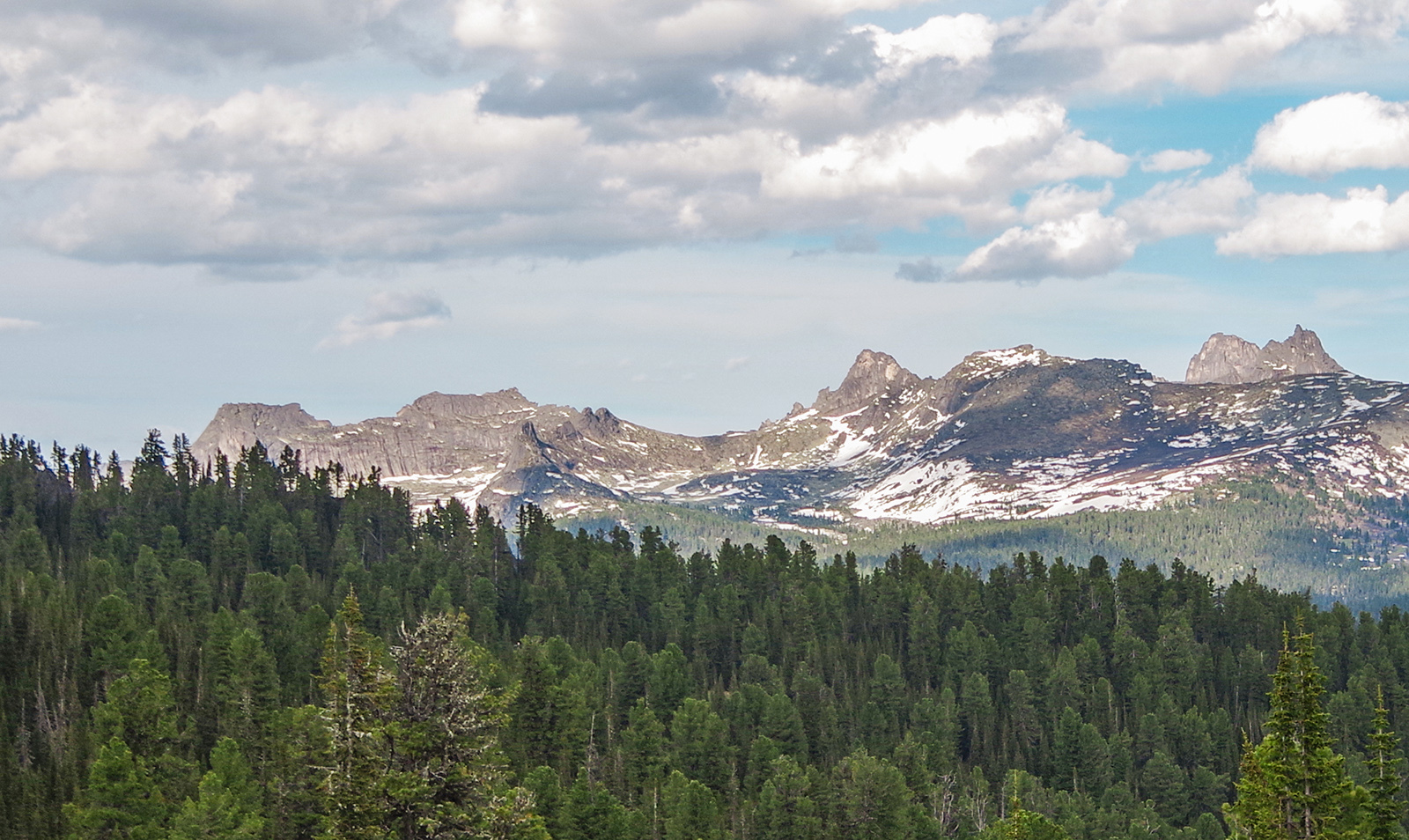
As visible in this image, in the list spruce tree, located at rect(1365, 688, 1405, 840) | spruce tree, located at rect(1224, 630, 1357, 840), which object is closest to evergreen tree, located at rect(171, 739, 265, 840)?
spruce tree, located at rect(1224, 630, 1357, 840)

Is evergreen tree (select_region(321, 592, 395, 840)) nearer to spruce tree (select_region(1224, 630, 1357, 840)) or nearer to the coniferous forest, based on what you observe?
the coniferous forest

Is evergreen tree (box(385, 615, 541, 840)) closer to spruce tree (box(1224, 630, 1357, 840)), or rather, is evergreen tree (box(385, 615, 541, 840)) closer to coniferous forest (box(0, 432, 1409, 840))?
coniferous forest (box(0, 432, 1409, 840))

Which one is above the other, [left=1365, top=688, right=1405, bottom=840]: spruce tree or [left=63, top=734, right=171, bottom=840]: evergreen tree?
[left=1365, top=688, right=1405, bottom=840]: spruce tree

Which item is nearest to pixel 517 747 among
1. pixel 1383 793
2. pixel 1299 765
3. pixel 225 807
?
pixel 225 807

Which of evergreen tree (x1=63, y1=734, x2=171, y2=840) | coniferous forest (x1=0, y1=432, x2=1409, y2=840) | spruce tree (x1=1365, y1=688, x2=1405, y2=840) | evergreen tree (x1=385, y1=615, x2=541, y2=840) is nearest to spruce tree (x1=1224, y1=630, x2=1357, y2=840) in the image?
coniferous forest (x1=0, y1=432, x2=1409, y2=840)

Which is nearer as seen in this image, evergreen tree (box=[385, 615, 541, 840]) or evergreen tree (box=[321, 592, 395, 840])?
evergreen tree (box=[321, 592, 395, 840])

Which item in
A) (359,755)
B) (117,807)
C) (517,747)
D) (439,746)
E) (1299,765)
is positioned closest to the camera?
(359,755)

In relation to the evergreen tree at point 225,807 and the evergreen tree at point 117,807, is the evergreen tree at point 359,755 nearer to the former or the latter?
the evergreen tree at point 225,807

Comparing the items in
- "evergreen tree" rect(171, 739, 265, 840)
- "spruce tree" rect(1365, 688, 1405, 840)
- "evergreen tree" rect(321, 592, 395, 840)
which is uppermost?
"evergreen tree" rect(321, 592, 395, 840)

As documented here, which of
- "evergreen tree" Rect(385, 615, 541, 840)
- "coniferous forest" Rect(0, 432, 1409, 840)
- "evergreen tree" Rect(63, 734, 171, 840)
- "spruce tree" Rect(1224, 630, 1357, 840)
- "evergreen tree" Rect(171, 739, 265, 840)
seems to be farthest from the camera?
"evergreen tree" Rect(63, 734, 171, 840)

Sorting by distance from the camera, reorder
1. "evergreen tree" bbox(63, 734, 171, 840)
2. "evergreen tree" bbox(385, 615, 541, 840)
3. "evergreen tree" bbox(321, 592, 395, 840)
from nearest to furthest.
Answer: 1. "evergreen tree" bbox(321, 592, 395, 840)
2. "evergreen tree" bbox(385, 615, 541, 840)
3. "evergreen tree" bbox(63, 734, 171, 840)

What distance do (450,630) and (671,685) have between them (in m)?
→ 137

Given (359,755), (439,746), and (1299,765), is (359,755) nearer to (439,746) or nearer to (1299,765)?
(439,746)

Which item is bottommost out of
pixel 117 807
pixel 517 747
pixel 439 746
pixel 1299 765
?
pixel 517 747
